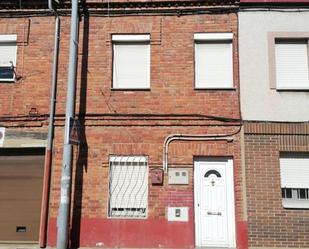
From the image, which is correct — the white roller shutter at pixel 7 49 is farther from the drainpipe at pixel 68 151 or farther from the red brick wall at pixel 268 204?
the red brick wall at pixel 268 204

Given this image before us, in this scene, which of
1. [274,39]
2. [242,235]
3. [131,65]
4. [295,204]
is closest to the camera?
[242,235]

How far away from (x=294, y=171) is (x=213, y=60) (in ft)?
11.9

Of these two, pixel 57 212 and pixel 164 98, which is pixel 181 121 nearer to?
pixel 164 98

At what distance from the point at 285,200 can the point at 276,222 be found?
2.03ft

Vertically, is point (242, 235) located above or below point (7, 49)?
below

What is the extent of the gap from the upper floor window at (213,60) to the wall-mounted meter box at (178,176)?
232cm

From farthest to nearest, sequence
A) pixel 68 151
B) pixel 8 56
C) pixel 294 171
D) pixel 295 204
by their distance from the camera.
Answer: pixel 8 56, pixel 294 171, pixel 295 204, pixel 68 151

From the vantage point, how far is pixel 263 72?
12227 mm

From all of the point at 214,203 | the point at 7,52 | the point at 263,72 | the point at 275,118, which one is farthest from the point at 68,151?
the point at 263,72

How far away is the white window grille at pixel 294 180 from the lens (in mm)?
11688

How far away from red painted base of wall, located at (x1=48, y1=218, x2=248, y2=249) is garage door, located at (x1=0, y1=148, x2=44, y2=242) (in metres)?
0.81

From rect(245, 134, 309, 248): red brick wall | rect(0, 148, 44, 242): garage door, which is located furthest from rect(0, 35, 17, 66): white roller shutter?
rect(245, 134, 309, 248): red brick wall

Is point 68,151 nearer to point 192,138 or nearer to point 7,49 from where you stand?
point 192,138

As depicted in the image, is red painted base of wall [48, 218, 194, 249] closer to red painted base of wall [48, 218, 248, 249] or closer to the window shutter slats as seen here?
red painted base of wall [48, 218, 248, 249]
